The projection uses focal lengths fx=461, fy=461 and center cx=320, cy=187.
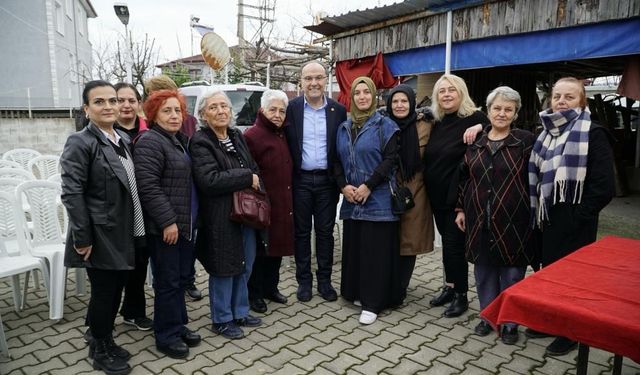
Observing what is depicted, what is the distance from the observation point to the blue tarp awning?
16.7ft

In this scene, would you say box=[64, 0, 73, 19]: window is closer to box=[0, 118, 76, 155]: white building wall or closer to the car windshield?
box=[0, 118, 76, 155]: white building wall

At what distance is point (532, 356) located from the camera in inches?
121

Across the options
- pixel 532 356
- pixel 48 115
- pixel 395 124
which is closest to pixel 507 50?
pixel 395 124

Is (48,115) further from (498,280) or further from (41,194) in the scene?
(498,280)

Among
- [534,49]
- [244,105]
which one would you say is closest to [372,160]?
[534,49]

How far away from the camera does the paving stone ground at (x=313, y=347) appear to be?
9.65ft

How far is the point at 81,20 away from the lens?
23688mm

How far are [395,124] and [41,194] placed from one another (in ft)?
9.52

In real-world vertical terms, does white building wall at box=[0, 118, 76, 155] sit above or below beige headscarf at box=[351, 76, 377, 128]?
below

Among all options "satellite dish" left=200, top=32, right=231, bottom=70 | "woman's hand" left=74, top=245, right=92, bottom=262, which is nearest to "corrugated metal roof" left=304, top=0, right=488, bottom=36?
"satellite dish" left=200, top=32, right=231, bottom=70

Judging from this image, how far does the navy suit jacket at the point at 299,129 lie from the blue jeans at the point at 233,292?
78cm

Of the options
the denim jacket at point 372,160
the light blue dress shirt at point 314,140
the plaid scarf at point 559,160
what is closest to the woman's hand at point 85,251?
the light blue dress shirt at point 314,140

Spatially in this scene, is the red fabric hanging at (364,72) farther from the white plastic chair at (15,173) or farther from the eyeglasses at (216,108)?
→ the white plastic chair at (15,173)

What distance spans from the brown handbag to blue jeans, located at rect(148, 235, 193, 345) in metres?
0.38
